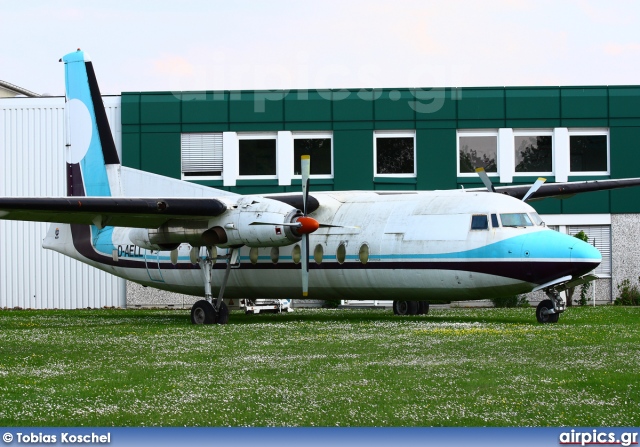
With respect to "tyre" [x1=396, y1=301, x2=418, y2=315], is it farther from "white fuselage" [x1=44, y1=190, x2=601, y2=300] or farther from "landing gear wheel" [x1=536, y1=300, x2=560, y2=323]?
"landing gear wheel" [x1=536, y1=300, x2=560, y2=323]

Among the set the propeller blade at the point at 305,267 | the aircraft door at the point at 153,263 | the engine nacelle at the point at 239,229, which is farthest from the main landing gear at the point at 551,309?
the aircraft door at the point at 153,263

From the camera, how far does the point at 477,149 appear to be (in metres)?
38.8

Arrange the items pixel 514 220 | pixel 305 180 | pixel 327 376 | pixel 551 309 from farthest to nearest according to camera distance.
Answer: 1. pixel 305 180
2. pixel 551 309
3. pixel 514 220
4. pixel 327 376

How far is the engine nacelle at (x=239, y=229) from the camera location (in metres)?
23.5

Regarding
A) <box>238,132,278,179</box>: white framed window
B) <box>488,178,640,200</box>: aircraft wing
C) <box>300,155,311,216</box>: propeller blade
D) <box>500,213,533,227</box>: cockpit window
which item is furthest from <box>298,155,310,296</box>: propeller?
<box>238,132,278,179</box>: white framed window

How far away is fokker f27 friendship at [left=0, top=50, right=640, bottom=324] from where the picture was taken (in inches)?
872

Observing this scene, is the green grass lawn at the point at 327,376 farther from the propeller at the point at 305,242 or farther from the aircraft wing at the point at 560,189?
the aircraft wing at the point at 560,189

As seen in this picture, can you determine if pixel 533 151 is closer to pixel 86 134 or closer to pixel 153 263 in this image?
pixel 153 263

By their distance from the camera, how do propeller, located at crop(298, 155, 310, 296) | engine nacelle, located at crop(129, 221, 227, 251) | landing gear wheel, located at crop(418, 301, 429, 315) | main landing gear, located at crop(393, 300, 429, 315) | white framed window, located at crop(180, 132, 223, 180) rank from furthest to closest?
white framed window, located at crop(180, 132, 223, 180) < landing gear wheel, located at crop(418, 301, 429, 315) < main landing gear, located at crop(393, 300, 429, 315) < engine nacelle, located at crop(129, 221, 227, 251) < propeller, located at crop(298, 155, 310, 296)

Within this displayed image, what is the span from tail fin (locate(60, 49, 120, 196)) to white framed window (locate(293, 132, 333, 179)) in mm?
11140

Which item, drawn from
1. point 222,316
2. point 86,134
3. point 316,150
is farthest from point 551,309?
point 316,150

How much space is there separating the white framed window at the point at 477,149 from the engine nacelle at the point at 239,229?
16.1m

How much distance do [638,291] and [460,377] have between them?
26.1 meters

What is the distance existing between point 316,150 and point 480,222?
17.1m
